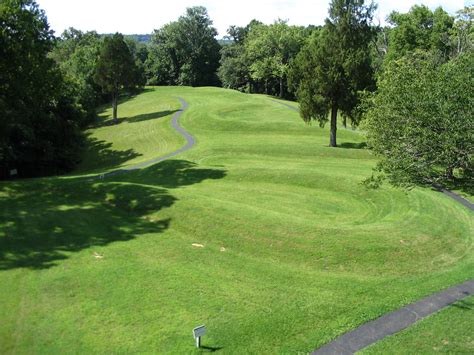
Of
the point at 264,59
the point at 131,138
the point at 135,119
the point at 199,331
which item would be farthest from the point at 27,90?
the point at 264,59

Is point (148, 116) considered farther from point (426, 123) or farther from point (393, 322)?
point (393, 322)

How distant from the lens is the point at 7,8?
103 ft

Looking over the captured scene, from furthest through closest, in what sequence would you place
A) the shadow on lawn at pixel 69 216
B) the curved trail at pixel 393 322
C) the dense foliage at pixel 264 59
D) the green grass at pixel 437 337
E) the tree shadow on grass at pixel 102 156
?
the dense foliage at pixel 264 59 → the tree shadow on grass at pixel 102 156 → the shadow on lawn at pixel 69 216 → the curved trail at pixel 393 322 → the green grass at pixel 437 337

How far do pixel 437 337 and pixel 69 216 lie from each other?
67.6 feet

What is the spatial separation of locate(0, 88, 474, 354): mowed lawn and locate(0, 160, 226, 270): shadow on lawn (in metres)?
0.11

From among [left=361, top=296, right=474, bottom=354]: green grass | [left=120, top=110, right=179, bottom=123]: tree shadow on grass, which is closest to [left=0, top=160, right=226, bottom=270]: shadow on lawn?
[left=361, top=296, right=474, bottom=354]: green grass

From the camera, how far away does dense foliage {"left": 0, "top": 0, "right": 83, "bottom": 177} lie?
32.4 metres

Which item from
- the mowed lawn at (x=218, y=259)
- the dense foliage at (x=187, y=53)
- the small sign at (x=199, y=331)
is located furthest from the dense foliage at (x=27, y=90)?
the dense foliage at (x=187, y=53)

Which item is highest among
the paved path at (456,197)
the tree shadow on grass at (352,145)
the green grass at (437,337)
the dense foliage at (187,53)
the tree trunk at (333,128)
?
the dense foliage at (187,53)

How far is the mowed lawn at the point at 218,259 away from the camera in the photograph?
14.7 metres

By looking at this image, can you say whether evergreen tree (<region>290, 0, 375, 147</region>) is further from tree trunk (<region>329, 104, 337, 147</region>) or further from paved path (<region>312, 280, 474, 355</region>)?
paved path (<region>312, 280, 474, 355</region>)

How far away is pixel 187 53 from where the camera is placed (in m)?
122

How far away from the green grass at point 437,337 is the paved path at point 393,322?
0.29 m

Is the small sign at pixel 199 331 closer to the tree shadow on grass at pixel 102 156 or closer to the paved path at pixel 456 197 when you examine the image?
the paved path at pixel 456 197
